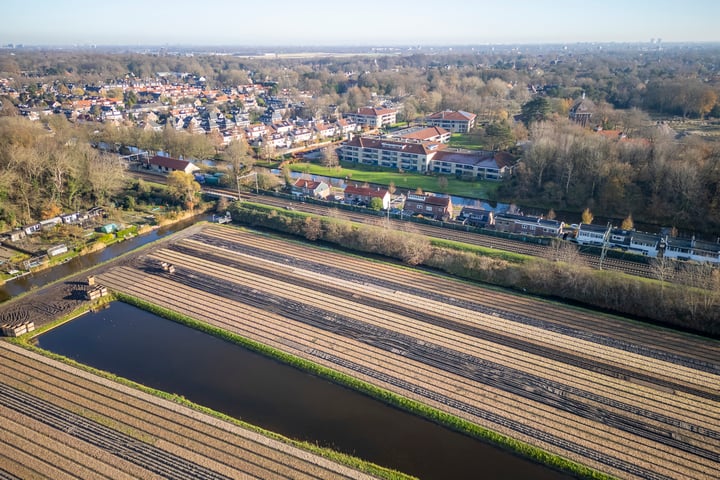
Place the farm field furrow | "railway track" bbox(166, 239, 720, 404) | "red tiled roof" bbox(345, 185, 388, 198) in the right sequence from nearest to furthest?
the farm field furrow, "railway track" bbox(166, 239, 720, 404), "red tiled roof" bbox(345, 185, 388, 198)

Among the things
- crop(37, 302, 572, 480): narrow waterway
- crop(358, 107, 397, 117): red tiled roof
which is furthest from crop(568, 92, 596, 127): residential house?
crop(37, 302, 572, 480): narrow waterway

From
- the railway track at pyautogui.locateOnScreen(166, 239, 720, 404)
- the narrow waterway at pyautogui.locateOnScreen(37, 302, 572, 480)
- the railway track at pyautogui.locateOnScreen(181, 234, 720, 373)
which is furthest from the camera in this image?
the railway track at pyautogui.locateOnScreen(181, 234, 720, 373)

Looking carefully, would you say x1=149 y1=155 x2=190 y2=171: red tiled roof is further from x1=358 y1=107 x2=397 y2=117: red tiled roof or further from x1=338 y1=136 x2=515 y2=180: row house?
x1=358 y1=107 x2=397 y2=117: red tiled roof

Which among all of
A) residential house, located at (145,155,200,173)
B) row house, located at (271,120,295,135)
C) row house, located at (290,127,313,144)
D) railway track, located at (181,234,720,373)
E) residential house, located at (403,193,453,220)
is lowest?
railway track, located at (181,234,720,373)

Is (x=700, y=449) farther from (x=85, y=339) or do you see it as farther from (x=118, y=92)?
(x=118, y=92)

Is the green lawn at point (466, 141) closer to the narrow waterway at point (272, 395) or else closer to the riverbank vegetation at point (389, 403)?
the riverbank vegetation at point (389, 403)

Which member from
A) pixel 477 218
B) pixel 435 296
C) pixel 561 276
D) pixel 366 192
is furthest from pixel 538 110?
pixel 435 296

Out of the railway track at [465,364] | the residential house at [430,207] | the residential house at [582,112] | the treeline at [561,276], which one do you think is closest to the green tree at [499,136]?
the residential house at [582,112]
